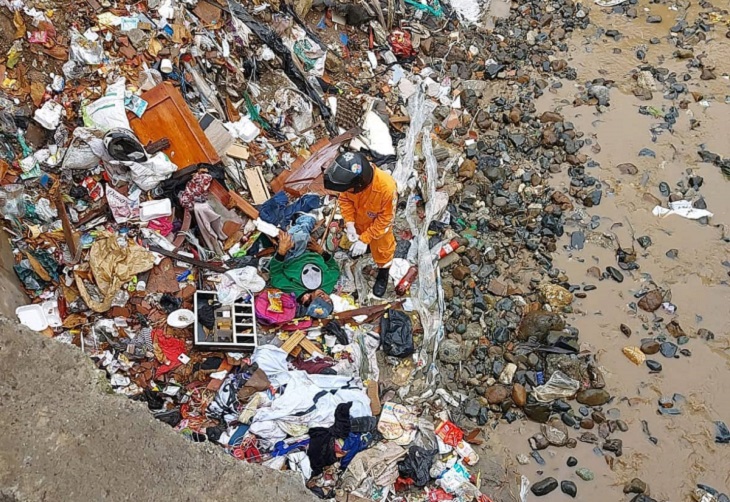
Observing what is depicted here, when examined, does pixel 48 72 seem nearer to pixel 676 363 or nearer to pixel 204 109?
pixel 204 109

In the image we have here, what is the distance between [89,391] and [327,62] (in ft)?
17.9

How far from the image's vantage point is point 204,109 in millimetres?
6023

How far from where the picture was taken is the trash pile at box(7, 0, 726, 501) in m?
4.82

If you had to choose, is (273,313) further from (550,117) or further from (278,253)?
(550,117)

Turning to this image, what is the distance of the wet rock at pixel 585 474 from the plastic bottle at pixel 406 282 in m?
2.36

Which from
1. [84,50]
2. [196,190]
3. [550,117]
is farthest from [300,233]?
[550,117]

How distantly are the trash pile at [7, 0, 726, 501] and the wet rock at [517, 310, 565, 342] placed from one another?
0.8 inches

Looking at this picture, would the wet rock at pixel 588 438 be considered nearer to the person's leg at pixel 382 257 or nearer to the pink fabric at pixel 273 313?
the person's leg at pixel 382 257

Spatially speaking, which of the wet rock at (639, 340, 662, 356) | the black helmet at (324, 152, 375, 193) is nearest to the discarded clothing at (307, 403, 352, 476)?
the black helmet at (324, 152, 375, 193)

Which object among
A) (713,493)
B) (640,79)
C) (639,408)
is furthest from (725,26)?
(713,493)

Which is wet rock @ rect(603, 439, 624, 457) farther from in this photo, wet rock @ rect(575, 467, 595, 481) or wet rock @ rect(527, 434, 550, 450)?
wet rock @ rect(527, 434, 550, 450)

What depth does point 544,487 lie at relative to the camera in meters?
4.93

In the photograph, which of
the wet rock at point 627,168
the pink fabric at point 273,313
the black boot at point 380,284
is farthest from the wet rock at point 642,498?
the wet rock at point 627,168

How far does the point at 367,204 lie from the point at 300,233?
83 cm
